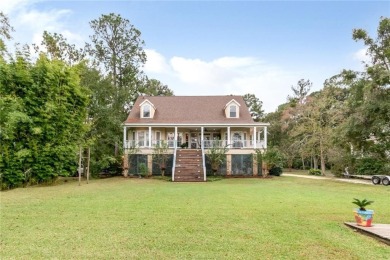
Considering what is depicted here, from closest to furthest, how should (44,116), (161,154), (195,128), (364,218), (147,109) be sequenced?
1. (364,218)
2. (44,116)
3. (161,154)
4. (147,109)
5. (195,128)

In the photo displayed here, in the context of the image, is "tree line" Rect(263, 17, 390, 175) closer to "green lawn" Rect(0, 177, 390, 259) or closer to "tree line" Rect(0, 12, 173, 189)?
"green lawn" Rect(0, 177, 390, 259)

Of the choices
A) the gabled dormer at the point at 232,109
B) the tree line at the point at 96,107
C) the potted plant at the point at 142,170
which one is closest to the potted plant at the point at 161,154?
the potted plant at the point at 142,170

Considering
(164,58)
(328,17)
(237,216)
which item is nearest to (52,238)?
(237,216)

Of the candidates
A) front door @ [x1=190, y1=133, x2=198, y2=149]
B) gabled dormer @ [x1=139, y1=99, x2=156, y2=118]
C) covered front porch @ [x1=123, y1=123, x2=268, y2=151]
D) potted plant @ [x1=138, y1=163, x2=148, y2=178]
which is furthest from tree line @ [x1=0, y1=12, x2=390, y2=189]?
front door @ [x1=190, y1=133, x2=198, y2=149]

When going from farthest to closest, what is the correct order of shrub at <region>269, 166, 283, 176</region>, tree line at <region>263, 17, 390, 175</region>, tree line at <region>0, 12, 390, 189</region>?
1. shrub at <region>269, 166, 283, 176</region>
2. tree line at <region>263, 17, 390, 175</region>
3. tree line at <region>0, 12, 390, 189</region>

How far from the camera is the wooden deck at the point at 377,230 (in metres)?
5.76

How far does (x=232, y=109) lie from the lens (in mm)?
27125

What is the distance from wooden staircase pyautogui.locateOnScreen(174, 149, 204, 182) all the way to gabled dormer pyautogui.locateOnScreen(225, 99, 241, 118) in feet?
16.3

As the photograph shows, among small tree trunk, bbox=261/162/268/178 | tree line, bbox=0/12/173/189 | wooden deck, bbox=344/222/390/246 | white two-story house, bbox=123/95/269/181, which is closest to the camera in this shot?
wooden deck, bbox=344/222/390/246

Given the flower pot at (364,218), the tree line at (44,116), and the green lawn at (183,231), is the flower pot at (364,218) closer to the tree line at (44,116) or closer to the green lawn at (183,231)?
the green lawn at (183,231)

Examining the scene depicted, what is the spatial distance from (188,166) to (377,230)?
17.2m

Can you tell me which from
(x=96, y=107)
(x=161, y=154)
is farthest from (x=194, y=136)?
(x=96, y=107)

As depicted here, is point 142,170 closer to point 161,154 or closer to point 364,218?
point 161,154

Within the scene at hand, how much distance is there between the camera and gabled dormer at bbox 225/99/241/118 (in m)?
27.0
